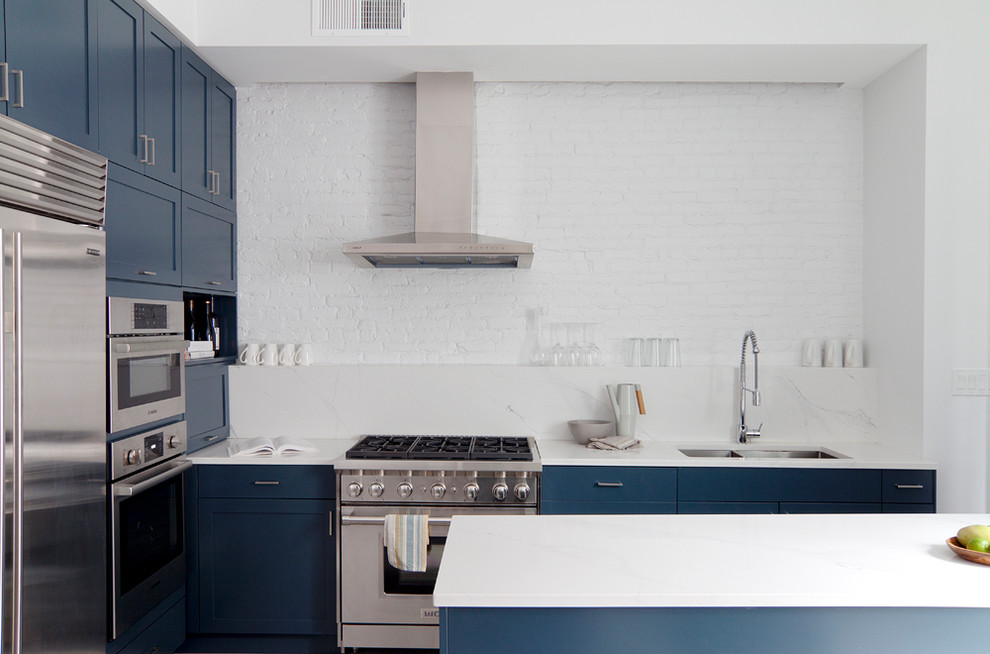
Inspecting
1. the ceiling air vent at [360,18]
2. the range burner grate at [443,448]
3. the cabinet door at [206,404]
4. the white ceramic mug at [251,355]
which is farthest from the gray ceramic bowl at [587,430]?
the ceiling air vent at [360,18]

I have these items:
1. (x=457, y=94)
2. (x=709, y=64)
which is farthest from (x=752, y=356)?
(x=457, y=94)

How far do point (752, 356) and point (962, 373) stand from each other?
0.96 m

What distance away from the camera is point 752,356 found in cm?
371

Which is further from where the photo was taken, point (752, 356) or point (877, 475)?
point (752, 356)

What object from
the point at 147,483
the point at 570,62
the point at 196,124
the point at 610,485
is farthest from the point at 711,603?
the point at 196,124

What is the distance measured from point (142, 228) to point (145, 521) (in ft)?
3.81

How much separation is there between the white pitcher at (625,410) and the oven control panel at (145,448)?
2.10m

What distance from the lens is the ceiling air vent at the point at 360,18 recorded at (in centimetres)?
315

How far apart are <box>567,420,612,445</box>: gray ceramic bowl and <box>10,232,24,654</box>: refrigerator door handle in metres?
2.38

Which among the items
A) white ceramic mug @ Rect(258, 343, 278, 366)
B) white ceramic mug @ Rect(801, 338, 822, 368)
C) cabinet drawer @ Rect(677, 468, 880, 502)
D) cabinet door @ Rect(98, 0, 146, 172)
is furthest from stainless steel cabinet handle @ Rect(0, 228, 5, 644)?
white ceramic mug @ Rect(801, 338, 822, 368)

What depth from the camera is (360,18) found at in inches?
125

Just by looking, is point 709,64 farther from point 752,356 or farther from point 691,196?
point 752,356

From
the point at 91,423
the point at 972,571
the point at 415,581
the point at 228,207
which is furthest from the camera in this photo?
the point at 228,207

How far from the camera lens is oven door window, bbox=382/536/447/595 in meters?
2.99
